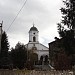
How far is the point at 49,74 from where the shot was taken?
2433 centimetres

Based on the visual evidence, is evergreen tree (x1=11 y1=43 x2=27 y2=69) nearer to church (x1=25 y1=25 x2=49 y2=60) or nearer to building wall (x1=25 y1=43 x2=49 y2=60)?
church (x1=25 y1=25 x2=49 y2=60)

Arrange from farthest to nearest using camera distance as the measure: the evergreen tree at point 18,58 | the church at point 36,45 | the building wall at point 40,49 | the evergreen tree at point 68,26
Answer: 1. the building wall at point 40,49
2. the church at point 36,45
3. the evergreen tree at point 18,58
4. the evergreen tree at point 68,26

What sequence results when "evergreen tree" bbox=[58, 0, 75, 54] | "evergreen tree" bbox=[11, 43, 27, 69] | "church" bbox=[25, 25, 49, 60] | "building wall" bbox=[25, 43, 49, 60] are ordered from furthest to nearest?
"building wall" bbox=[25, 43, 49, 60], "church" bbox=[25, 25, 49, 60], "evergreen tree" bbox=[11, 43, 27, 69], "evergreen tree" bbox=[58, 0, 75, 54]

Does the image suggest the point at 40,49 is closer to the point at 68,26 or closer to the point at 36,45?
the point at 36,45

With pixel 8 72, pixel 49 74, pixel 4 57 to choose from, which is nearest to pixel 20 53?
pixel 4 57

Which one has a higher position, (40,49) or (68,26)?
(40,49)

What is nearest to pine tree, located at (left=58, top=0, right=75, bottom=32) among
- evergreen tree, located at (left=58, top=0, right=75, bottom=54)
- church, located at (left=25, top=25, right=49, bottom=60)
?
evergreen tree, located at (left=58, top=0, right=75, bottom=54)

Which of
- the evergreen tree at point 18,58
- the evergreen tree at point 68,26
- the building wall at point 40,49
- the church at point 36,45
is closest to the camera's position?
the evergreen tree at point 68,26

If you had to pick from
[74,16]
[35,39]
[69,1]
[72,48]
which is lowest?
[72,48]

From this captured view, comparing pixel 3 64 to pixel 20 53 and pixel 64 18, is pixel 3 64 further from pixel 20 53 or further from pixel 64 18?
pixel 64 18

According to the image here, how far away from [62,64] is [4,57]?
13.1 meters

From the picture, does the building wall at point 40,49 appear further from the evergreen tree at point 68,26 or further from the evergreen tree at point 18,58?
the evergreen tree at point 68,26

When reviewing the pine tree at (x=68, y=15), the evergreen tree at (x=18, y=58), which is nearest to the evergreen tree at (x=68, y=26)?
the pine tree at (x=68, y=15)

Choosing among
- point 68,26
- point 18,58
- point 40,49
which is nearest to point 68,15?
point 68,26
